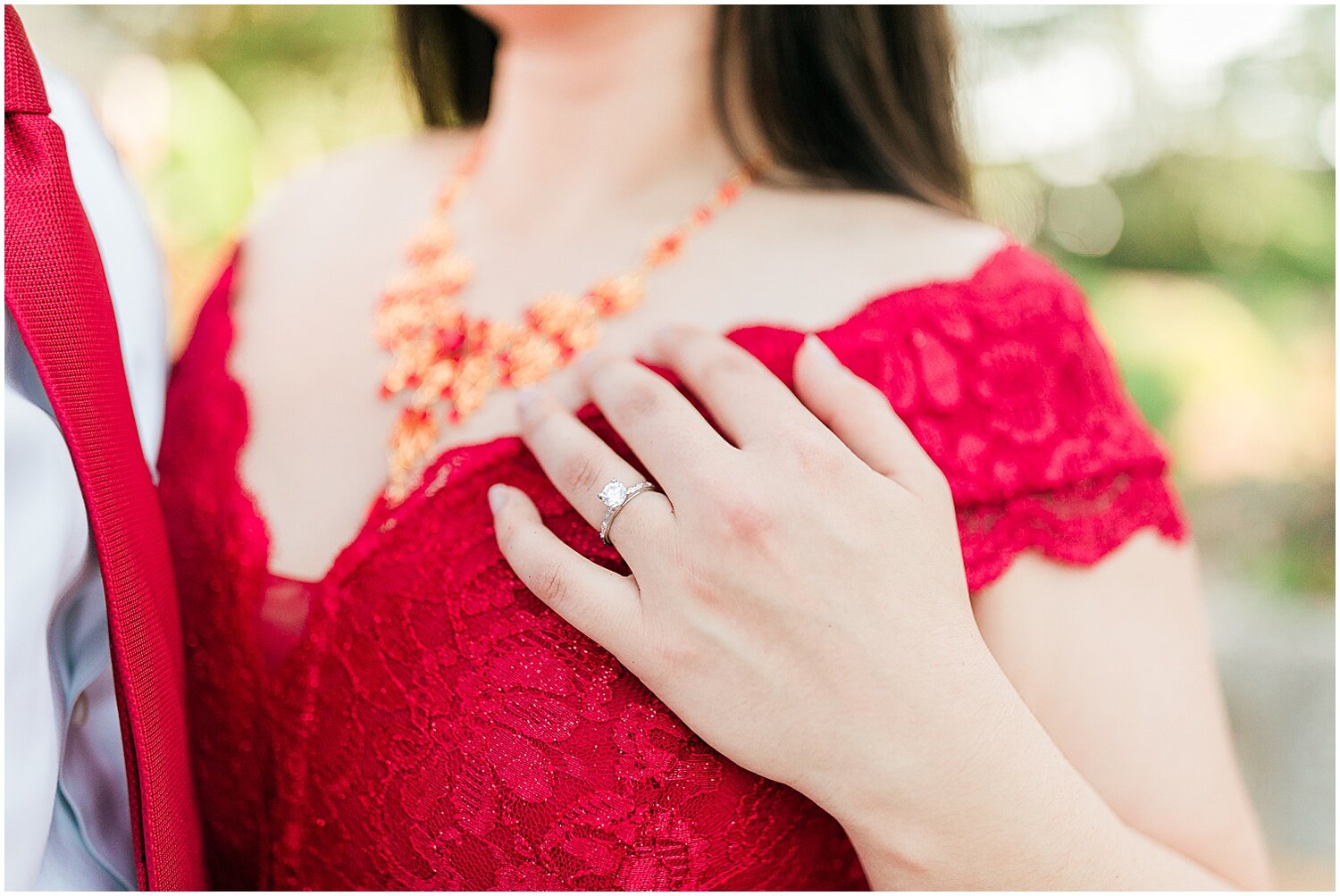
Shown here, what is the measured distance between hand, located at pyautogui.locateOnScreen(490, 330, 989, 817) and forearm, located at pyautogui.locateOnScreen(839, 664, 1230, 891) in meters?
0.03

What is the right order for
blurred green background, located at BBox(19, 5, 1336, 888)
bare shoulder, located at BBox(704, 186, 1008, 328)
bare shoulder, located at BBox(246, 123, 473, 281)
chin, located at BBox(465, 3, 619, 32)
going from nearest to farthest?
bare shoulder, located at BBox(704, 186, 1008, 328), chin, located at BBox(465, 3, 619, 32), bare shoulder, located at BBox(246, 123, 473, 281), blurred green background, located at BBox(19, 5, 1336, 888)

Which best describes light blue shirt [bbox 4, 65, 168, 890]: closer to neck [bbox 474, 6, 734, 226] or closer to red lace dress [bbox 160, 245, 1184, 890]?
red lace dress [bbox 160, 245, 1184, 890]

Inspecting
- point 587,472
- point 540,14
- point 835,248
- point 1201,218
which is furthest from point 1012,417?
point 1201,218

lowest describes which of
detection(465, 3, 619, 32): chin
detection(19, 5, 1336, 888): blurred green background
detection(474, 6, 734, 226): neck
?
detection(19, 5, 1336, 888): blurred green background

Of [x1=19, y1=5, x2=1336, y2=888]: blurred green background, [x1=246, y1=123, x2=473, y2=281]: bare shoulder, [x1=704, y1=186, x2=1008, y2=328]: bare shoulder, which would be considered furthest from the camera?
[x1=19, y1=5, x2=1336, y2=888]: blurred green background

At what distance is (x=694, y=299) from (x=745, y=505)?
302mm

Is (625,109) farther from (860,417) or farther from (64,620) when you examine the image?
(64,620)

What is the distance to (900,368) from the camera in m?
0.80

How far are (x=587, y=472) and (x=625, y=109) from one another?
1.74 feet

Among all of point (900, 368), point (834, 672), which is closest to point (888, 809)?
point (834, 672)

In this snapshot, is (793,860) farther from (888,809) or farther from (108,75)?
(108,75)

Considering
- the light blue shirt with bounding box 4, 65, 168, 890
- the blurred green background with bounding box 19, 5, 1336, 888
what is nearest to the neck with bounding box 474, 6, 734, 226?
the light blue shirt with bounding box 4, 65, 168, 890

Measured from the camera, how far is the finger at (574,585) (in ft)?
2.33

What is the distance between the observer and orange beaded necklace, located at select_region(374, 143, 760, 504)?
0.93 meters
